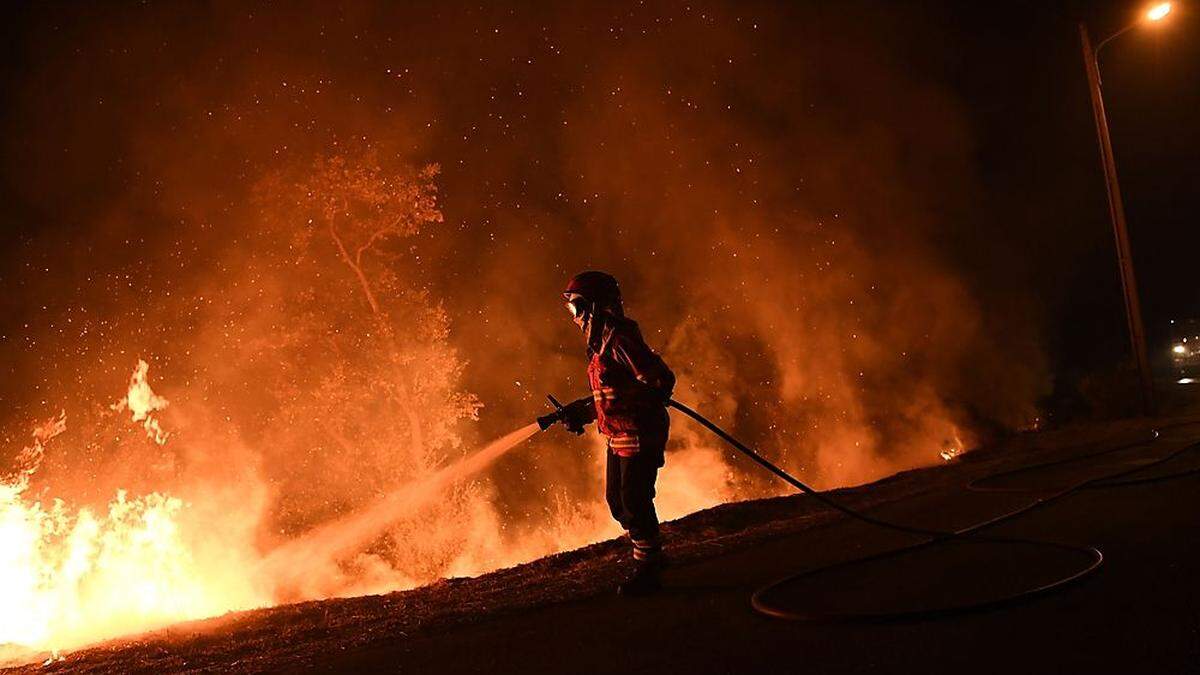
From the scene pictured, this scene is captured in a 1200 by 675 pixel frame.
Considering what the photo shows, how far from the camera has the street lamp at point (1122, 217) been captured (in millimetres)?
13195

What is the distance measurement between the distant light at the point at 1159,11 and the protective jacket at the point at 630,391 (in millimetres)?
Answer: 12532

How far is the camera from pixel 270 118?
20.9 m

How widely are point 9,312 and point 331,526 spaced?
9322 millimetres

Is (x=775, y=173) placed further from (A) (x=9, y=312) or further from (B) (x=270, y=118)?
(A) (x=9, y=312)

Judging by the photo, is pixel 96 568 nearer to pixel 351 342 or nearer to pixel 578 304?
pixel 351 342

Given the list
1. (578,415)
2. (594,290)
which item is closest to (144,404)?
(578,415)

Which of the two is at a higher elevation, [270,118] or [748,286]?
[270,118]

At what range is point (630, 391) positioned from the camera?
484 cm

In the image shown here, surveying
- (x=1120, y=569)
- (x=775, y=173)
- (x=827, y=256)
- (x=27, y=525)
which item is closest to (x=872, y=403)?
(x=827, y=256)

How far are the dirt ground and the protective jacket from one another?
0.85 metres

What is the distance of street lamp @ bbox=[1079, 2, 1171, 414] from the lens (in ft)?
43.3

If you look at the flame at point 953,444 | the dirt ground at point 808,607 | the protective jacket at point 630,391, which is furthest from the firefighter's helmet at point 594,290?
the flame at point 953,444

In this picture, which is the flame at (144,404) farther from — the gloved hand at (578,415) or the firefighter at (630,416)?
the firefighter at (630,416)

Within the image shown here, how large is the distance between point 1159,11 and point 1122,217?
124 inches
